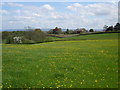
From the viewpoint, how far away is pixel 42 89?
686 centimetres

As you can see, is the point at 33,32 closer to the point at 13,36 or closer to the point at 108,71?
the point at 13,36

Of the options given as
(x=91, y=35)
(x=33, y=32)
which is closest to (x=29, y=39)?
(x=33, y=32)

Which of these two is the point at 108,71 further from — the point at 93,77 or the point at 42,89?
the point at 42,89

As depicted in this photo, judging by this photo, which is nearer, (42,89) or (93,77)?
(42,89)

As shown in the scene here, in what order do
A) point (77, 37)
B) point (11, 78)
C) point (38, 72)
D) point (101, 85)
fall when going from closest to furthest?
point (101, 85)
point (11, 78)
point (38, 72)
point (77, 37)

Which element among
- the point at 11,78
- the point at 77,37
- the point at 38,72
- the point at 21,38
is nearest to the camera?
the point at 11,78

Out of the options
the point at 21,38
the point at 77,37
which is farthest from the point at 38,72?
the point at 77,37

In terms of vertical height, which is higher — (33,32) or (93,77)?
(33,32)

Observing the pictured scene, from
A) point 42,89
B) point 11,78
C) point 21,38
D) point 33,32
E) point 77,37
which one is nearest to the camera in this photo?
point 42,89

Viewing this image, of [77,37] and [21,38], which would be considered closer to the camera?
[21,38]

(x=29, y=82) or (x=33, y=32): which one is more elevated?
(x=33, y=32)

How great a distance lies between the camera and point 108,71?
9734 millimetres

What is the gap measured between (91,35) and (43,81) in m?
53.8

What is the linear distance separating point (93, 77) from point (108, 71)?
5.14 feet
